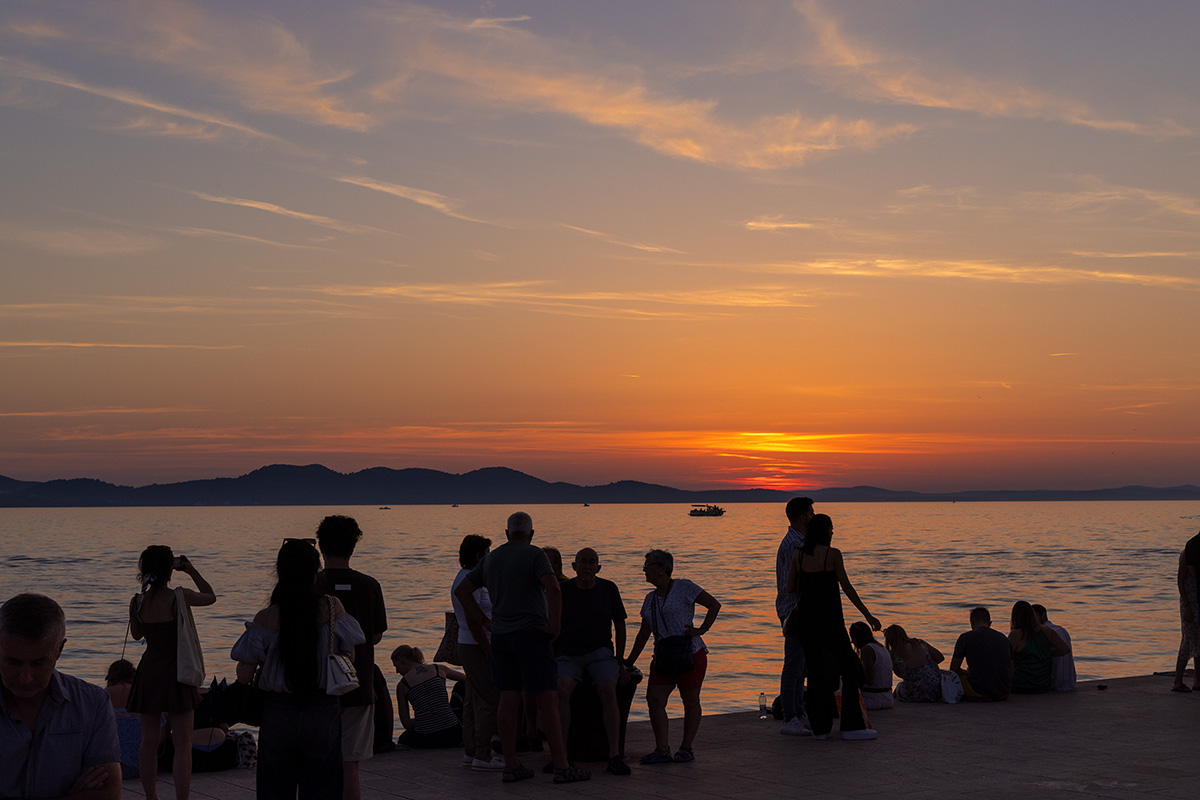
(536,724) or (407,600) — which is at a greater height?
(536,724)

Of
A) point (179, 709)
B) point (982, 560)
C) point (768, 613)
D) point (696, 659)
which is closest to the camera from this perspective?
point (179, 709)

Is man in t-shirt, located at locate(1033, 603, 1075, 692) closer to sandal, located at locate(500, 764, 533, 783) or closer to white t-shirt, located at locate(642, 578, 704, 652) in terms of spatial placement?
white t-shirt, located at locate(642, 578, 704, 652)

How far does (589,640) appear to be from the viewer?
9086mm

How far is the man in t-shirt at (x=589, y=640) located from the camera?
9016 mm

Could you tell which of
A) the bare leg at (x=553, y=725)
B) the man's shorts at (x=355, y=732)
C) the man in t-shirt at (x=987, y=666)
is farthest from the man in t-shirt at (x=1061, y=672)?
the man's shorts at (x=355, y=732)

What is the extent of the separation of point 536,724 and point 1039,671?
5.87 meters

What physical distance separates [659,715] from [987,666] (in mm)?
4425

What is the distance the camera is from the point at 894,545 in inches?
3578

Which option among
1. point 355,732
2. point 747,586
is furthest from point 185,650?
point 747,586

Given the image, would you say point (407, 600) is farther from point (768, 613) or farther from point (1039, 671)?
point (1039, 671)

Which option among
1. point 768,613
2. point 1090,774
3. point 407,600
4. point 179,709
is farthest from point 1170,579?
point 179,709

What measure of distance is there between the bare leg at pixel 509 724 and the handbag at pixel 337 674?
9.71ft

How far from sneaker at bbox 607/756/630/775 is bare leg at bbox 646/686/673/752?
1.42ft

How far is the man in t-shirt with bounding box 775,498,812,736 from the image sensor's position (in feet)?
33.8
